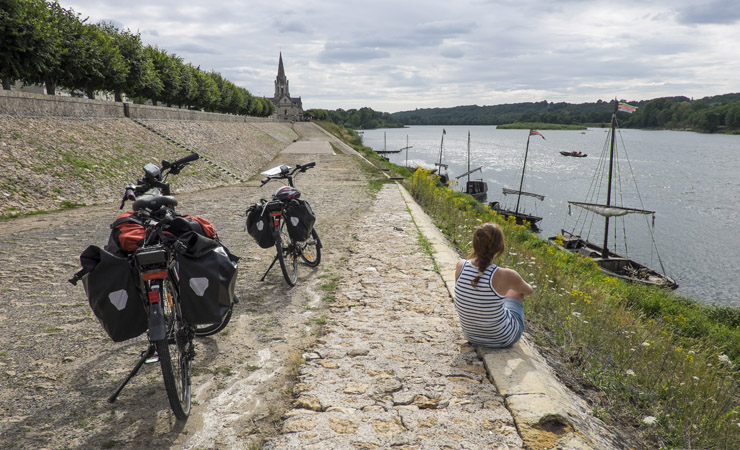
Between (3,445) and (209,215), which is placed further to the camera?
(209,215)

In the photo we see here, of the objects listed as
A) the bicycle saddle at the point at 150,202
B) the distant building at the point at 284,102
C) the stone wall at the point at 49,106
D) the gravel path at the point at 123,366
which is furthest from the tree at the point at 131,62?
the distant building at the point at 284,102

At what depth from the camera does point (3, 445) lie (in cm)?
284

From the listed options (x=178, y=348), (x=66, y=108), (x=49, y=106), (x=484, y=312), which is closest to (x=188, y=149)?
(x=66, y=108)

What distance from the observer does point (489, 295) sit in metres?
3.90

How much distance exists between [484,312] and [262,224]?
3.11m

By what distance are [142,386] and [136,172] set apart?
13.1 m

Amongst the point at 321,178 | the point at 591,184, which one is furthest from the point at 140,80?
the point at 591,184

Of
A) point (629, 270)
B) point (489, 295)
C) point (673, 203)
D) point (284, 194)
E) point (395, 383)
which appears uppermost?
point (284, 194)

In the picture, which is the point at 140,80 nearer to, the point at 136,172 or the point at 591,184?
the point at 136,172

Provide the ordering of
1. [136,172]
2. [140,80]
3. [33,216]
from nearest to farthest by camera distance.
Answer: [33,216] → [136,172] → [140,80]

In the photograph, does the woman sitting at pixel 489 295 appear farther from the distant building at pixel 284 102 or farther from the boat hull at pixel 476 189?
the distant building at pixel 284 102

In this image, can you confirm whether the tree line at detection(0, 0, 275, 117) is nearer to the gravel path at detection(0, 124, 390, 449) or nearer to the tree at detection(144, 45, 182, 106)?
the tree at detection(144, 45, 182, 106)

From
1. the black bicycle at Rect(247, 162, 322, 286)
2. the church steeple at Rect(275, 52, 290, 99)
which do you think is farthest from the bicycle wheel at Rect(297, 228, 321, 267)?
the church steeple at Rect(275, 52, 290, 99)

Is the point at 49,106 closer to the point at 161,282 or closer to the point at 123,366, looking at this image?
the point at 123,366
